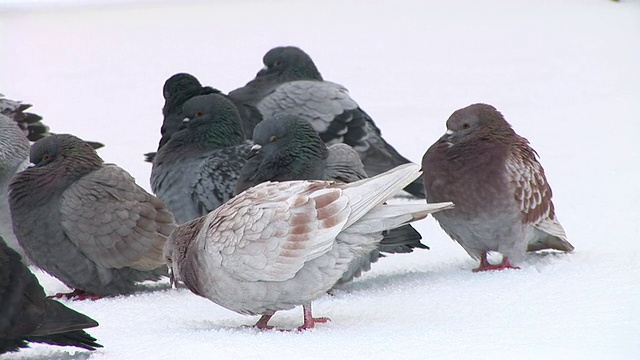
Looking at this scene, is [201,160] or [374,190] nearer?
[374,190]

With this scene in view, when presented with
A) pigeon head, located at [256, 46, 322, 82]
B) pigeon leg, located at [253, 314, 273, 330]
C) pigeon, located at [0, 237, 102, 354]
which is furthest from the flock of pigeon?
pigeon head, located at [256, 46, 322, 82]

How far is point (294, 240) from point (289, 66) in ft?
12.9

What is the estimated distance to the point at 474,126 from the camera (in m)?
5.71

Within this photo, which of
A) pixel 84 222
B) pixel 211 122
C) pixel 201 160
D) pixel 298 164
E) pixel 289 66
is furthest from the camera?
pixel 289 66

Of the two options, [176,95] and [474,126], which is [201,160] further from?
[474,126]

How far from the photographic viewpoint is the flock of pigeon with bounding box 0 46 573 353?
4414 millimetres

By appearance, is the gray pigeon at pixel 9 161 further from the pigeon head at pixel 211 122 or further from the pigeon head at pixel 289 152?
the pigeon head at pixel 289 152

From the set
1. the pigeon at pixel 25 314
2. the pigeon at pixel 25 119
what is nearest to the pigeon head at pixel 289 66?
the pigeon at pixel 25 119

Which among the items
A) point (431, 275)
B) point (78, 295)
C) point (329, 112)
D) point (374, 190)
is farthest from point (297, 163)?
point (329, 112)

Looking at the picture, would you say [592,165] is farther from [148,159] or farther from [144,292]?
[144,292]

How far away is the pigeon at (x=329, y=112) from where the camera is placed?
7371 millimetres

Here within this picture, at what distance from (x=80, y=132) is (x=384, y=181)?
533 centimetres

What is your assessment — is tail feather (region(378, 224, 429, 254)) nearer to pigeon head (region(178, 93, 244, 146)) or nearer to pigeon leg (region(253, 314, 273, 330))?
pigeon leg (region(253, 314, 273, 330))

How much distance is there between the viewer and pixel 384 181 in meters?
4.48
